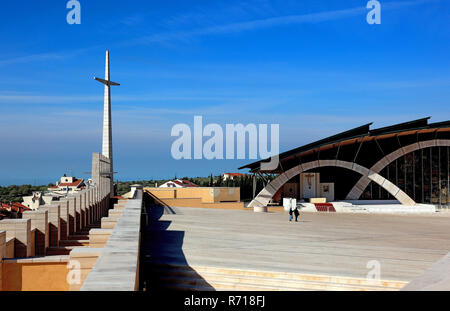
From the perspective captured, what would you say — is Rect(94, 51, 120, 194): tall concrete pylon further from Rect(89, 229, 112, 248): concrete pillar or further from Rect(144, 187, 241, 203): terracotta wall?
Rect(89, 229, 112, 248): concrete pillar

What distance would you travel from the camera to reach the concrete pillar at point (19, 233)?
10836mm

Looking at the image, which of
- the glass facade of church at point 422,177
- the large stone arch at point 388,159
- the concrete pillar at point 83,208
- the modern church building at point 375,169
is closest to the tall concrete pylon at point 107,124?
the modern church building at point 375,169

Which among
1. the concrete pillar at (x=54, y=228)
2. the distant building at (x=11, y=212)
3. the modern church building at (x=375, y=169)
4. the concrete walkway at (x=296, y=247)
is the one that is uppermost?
the modern church building at (x=375, y=169)

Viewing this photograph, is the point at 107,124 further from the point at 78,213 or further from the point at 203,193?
the point at 78,213

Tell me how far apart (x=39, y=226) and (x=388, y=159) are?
3558 centimetres

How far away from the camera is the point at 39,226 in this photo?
12641 millimetres

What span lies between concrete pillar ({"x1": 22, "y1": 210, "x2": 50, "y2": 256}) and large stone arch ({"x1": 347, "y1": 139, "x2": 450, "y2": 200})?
114ft

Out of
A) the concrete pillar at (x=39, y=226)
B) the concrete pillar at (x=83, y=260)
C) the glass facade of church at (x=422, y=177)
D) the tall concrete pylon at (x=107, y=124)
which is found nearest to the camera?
the concrete pillar at (x=83, y=260)

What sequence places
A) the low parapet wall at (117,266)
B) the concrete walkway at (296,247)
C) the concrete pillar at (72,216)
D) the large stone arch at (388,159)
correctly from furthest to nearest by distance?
the large stone arch at (388,159)
the concrete pillar at (72,216)
the concrete walkway at (296,247)
the low parapet wall at (117,266)

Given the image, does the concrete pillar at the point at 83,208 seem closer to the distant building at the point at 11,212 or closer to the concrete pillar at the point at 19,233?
the distant building at the point at 11,212

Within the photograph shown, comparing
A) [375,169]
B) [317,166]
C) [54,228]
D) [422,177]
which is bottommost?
[54,228]

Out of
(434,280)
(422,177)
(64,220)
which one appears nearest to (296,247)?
(434,280)

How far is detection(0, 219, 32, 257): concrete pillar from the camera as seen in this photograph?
35.6 feet
